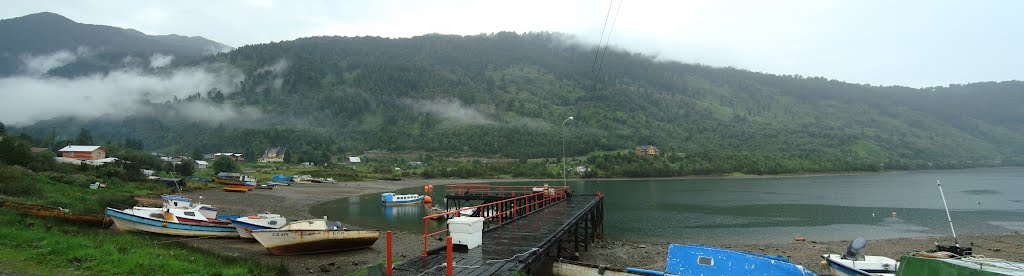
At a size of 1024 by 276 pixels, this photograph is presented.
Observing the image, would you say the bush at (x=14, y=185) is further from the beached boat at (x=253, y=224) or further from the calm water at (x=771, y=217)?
the calm water at (x=771, y=217)

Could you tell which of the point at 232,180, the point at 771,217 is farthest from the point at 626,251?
the point at 232,180

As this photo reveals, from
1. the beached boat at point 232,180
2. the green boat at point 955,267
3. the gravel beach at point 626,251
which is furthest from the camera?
the beached boat at point 232,180

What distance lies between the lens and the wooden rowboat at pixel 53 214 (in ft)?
78.1

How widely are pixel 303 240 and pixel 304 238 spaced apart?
12 centimetres

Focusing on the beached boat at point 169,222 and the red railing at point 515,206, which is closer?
the red railing at point 515,206

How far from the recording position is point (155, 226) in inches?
1058

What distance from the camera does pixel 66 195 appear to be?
119 feet

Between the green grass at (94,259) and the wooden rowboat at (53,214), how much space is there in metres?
5.36

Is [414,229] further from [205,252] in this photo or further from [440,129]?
[440,129]

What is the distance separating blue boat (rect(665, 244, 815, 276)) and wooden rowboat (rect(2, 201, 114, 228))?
29.5 meters

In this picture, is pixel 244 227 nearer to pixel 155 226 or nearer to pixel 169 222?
pixel 169 222

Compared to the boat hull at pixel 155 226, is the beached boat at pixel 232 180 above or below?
below

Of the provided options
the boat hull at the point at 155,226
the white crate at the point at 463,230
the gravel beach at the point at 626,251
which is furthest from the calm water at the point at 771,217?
the white crate at the point at 463,230

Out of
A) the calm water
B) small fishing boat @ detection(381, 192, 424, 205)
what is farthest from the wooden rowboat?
small fishing boat @ detection(381, 192, 424, 205)
